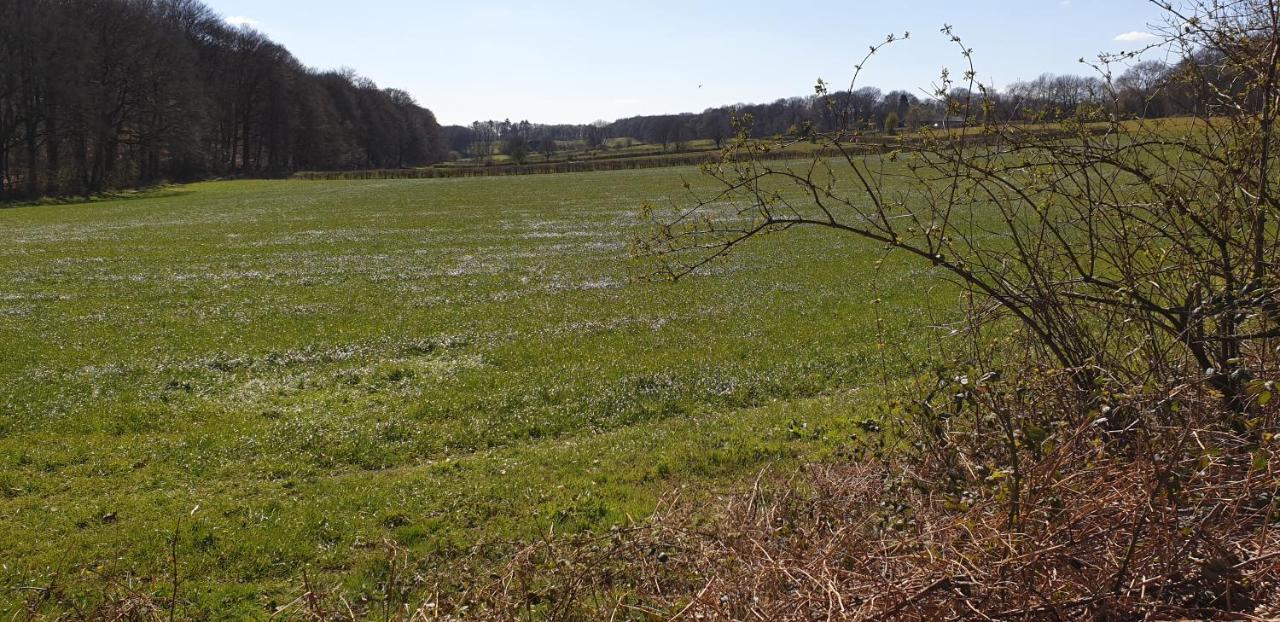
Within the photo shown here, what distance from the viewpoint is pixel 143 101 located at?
65.2 meters

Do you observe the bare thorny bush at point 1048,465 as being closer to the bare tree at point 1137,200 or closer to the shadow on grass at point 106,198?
the bare tree at point 1137,200

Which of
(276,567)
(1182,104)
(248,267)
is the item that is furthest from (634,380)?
(248,267)

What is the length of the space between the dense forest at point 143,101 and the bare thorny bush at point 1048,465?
210ft

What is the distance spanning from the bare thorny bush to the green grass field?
1.04 m

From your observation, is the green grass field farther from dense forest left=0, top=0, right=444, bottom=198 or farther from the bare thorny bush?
dense forest left=0, top=0, right=444, bottom=198

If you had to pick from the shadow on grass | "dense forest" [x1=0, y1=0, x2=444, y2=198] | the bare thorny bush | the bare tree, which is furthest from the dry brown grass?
"dense forest" [x1=0, y1=0, x2=444, y2=198]

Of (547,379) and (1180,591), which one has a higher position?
(1180,591)

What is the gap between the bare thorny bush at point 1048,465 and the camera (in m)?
3.42

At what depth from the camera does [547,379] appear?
11.7 metres

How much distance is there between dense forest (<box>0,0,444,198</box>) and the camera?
182 ft

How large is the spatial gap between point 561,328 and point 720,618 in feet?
38.6

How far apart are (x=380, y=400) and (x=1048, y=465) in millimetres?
8737

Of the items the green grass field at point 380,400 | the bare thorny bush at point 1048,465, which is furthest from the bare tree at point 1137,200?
the green grass field at point 380,400

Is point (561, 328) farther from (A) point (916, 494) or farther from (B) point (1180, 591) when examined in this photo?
(B) point (1180, 591)
